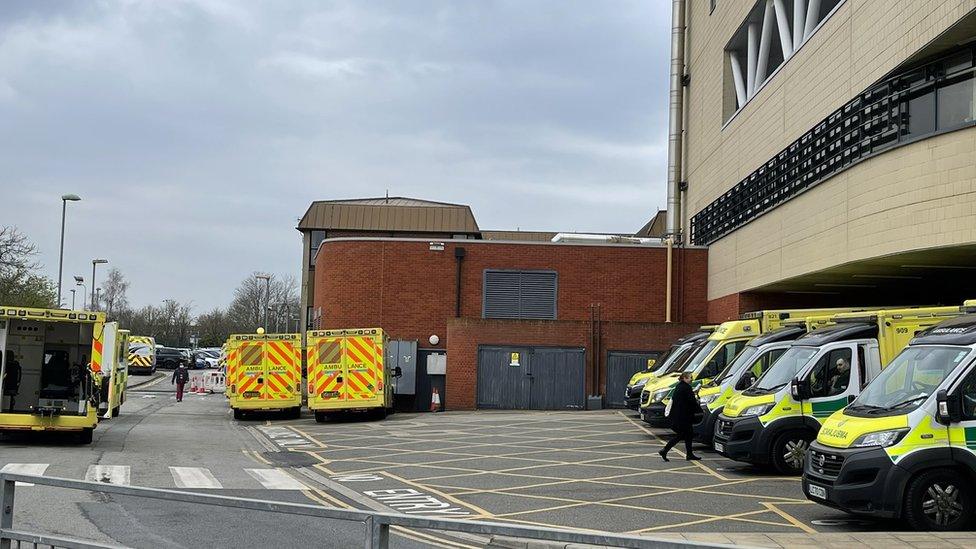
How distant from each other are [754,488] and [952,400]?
4340mm

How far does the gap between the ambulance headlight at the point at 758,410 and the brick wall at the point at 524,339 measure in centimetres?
1690

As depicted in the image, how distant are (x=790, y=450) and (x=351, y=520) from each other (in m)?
11.8

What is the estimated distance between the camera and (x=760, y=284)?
90.8 feet

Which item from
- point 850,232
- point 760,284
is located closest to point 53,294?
point 760,284

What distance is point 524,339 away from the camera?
32.6m

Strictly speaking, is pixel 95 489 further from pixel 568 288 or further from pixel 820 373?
pixel 568 288

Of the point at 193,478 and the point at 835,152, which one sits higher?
the point at 835,152

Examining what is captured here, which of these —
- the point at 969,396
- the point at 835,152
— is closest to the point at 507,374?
the point at 835,152

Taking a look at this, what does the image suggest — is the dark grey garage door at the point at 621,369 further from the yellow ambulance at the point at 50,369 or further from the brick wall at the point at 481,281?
the yellow ambulance at the point at 50,369

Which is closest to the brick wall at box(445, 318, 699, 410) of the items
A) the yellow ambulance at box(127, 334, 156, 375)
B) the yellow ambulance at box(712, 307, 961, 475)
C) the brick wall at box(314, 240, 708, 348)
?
the brick wall at box(314, 240, 708, 348)

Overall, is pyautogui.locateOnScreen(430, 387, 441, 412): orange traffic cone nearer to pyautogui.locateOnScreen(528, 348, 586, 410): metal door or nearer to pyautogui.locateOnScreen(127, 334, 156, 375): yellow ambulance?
pyautogui.locateOnScreen(528, 348, 586, 410): metal door

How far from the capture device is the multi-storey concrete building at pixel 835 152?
17594 mm

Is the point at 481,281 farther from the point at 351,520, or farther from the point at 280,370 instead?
the point at 351,520

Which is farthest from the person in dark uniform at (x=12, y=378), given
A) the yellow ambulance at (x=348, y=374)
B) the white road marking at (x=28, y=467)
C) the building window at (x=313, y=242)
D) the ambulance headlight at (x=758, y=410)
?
the building window at (x=313, y=242)
